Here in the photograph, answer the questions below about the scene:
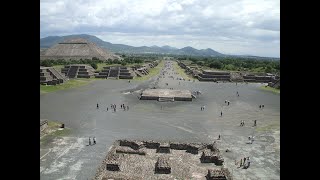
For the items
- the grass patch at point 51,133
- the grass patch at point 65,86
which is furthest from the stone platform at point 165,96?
the grass patch at point 51,133

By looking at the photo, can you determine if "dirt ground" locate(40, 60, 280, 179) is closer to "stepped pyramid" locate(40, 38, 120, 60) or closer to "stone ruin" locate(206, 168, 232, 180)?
"stone ruin" locate(206, 168, 232, 180)

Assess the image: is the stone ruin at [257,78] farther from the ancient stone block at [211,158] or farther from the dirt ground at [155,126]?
the ancient stone block at [211,158]

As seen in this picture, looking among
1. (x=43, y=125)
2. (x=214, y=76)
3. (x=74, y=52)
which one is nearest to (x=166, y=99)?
(x=43, y=125)

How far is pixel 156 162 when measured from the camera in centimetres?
2156

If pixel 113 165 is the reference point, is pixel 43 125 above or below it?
above

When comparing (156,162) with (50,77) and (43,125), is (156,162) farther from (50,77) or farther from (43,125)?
(50,77)

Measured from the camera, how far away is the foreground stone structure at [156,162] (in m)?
19.7

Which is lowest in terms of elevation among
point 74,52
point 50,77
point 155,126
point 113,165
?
point 113,165

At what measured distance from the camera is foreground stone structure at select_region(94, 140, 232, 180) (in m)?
19.7

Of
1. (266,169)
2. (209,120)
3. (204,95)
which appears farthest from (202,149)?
(204,95)

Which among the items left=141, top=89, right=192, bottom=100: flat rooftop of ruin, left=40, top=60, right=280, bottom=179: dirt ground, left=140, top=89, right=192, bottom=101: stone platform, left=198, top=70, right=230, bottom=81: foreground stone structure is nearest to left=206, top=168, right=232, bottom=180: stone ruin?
left=40, top=60, right=280, bottom=179: dirt ground

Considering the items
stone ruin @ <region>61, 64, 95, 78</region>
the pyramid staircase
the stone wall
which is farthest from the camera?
stone ruin @ <region>61, 64, 95, 78</region>
